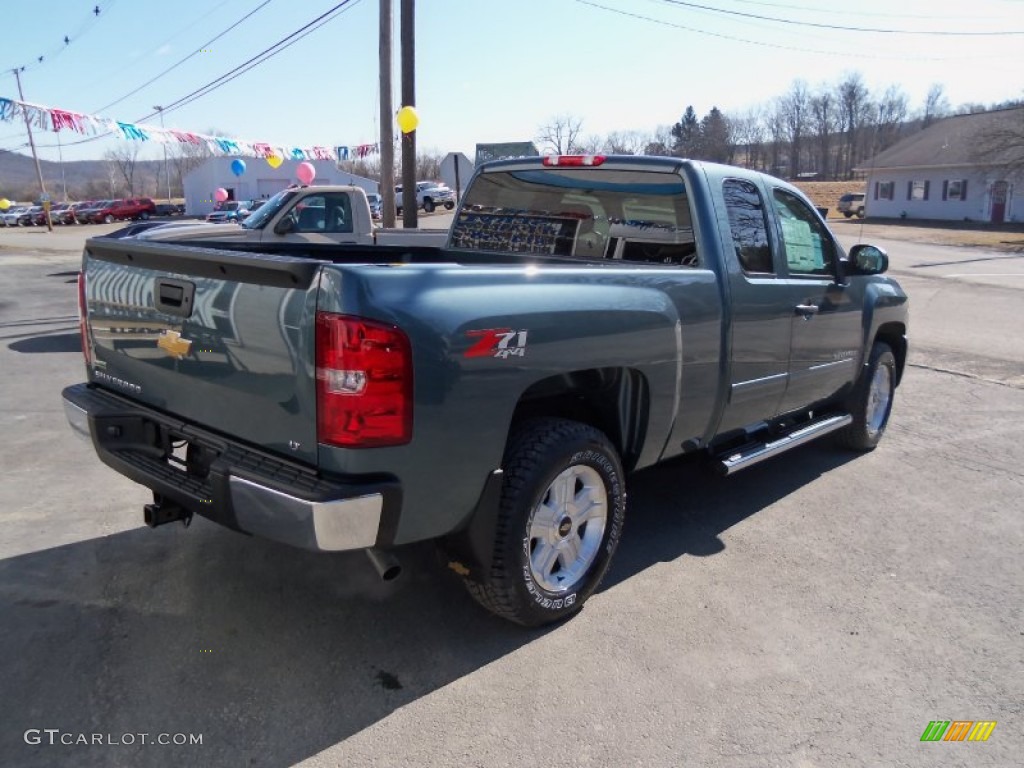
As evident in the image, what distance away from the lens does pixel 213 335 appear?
298cm

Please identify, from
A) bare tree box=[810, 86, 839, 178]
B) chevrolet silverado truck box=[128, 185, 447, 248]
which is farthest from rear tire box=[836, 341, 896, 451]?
bare tree box=[810, 86, 839, 178]

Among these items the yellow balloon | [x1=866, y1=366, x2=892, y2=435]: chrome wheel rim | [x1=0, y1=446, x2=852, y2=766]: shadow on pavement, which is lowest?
[x1=0, y1=446, x2=852, y2=766]: shadow on pavement

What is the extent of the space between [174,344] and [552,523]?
5.51 feet

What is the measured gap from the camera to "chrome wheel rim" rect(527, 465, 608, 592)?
3348 mm

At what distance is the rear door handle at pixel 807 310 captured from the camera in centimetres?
467

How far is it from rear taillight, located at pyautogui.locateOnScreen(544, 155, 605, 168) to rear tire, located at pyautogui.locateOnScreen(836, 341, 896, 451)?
2627 mm

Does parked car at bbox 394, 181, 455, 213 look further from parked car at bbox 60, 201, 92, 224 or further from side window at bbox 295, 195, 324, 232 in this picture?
side window at bbox 295, 195, 324, 232

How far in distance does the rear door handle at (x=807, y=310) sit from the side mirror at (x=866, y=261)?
607mm

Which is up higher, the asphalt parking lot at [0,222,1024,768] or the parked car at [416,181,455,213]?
the parked car at [416,181,455,213]

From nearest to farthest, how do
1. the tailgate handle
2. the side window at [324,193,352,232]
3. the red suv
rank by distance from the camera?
the tailgate handle < the side window at [324,193,352,232] < the red suv

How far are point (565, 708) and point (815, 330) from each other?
3.00 meters

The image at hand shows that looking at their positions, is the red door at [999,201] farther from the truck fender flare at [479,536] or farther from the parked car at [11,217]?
the parked car at [11,217]

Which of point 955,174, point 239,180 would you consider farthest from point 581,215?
point 239,180

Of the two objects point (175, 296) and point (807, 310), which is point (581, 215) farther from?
point (175, 296)
